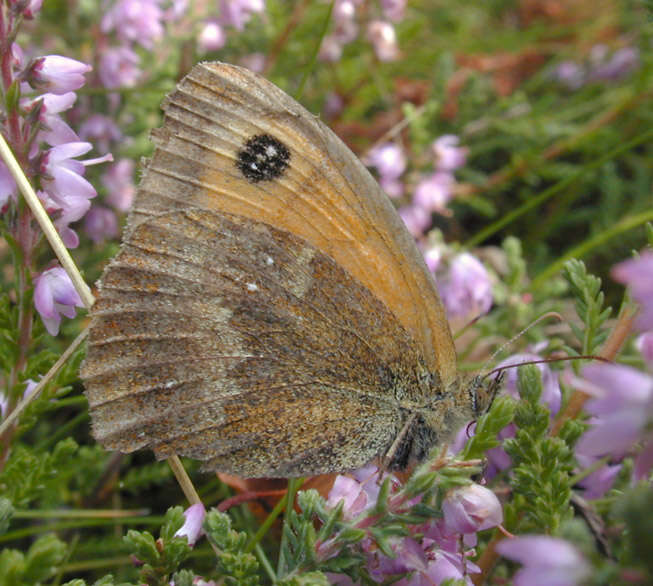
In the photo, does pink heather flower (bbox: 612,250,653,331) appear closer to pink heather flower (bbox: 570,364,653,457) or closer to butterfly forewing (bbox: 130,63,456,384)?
pink heather flower (bbox: 570,364,653,457)

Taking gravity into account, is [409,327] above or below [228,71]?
below

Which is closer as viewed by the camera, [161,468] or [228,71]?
[228,71]

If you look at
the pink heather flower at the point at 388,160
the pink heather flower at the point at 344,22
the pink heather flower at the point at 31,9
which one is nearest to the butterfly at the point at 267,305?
the pink heather flower at the point at 31,9

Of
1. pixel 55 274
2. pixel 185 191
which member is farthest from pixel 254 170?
pixel 55 274

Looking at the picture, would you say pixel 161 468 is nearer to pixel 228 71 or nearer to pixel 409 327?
pixel 409 327

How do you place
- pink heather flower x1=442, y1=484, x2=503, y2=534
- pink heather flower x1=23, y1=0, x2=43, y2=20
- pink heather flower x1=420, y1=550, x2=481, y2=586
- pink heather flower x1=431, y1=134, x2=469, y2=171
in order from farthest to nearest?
pink heather flower x1=431, y1=134, x2=469, y2=171 → pink heather flower x1=23, y1=0, x2=43, y2=20 → pink heather flower x1=420, y1=550, x2=481, y2=586 → pink heather flower x1=442, y1=484, x2=503, y2=534

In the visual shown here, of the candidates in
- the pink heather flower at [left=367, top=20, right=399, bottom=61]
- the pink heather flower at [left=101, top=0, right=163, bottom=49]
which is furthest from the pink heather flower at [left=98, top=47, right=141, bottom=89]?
the pink heather flower at [left=367, top=20, right=399, bottom=61]
